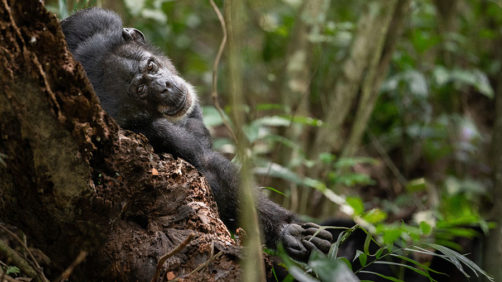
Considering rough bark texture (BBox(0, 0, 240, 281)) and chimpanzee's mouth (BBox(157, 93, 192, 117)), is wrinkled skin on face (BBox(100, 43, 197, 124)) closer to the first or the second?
chimpanzee's mouth (BBox(157, 93, 192, 117))

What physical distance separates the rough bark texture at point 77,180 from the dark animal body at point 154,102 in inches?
19.5

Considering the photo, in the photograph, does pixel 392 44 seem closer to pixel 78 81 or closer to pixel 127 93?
pixel 127 93

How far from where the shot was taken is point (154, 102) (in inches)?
118

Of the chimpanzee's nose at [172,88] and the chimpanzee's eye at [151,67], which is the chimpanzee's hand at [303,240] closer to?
the chimpanzee's nose at [172,88]

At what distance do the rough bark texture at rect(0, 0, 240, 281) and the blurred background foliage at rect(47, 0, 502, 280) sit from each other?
4.75 ft

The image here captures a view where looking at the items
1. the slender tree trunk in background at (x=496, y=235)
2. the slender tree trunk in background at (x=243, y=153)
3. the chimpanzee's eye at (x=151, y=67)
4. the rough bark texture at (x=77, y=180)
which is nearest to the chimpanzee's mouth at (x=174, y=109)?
the chimpanzee's eye at (x=151, y=67)

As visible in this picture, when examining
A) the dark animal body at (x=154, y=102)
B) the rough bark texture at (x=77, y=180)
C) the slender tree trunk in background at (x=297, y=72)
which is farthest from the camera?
the slender tree trunk in background at (x=297, y=72)

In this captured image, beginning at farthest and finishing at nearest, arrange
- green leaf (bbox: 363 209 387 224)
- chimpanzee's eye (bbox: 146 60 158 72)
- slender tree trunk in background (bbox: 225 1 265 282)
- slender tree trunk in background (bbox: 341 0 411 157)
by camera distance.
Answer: slender tree trunk in background (bbox: 341 0 411 157)
chimpanzee's eye (bbox: 146 60 158 72)
green leaf (bbox: 363 209 387 224)
slender tree trunk in background (bbox: 225 1 265 282)

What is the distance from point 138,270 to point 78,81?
70 centimetres

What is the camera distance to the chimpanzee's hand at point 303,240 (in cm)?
232

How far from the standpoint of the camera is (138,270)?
5.98 ft

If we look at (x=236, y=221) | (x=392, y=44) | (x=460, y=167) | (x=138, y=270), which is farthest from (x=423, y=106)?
(x=138, y=270)

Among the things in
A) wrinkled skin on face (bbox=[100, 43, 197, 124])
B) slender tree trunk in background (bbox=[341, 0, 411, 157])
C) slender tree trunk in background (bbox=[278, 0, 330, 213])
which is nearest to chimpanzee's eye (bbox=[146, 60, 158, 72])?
wrinkled skin on face (bbox=[100, 43, 197, 124])

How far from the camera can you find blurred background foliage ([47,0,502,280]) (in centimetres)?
460
